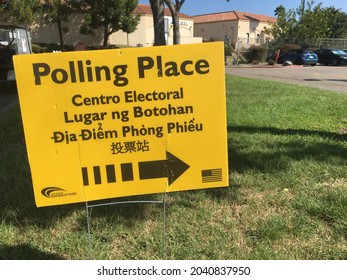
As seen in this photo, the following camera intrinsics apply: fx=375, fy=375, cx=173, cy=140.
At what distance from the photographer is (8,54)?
10438 millimetres

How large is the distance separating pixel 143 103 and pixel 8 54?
31.6 ft

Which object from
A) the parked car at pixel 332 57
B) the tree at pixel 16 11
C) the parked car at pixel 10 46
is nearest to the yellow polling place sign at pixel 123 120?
the parked car at pixel 10 46

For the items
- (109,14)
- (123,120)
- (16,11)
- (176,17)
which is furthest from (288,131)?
(109,14)

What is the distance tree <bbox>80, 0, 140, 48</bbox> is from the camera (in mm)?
33781

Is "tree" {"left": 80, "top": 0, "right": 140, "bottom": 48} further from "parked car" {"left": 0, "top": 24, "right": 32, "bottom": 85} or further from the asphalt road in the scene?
"parked car" {"left": 0, "top": 24, "right": 32, "bottom": 85}

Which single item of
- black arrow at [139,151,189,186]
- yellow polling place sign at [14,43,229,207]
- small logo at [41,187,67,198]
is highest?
yellow polling place sign at [14,43,229,207]

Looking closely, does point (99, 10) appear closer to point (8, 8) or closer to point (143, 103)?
point (8, 8)

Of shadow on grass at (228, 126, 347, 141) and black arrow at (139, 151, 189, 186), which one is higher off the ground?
black arrow at (139, 151, 189, 186)

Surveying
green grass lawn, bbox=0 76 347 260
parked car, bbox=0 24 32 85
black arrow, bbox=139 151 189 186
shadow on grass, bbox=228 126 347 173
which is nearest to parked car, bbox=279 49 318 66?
parked car, bbox=0 24 32 85

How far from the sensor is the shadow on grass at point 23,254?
2.60 metres

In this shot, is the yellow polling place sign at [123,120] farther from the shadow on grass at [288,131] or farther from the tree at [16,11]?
the tree at [16,11]

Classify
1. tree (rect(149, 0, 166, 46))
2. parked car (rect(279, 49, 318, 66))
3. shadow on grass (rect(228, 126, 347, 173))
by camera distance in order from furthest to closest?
parked car (rect(279, 49, 318, 66)) < tree (rect(149, 0, 166, 46)) < shadow on grass (rect(228, 126, 347, 173))

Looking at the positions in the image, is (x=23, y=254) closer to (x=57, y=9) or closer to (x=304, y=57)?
(x=304, y=57)

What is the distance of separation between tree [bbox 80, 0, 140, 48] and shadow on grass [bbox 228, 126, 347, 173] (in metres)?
31.6
